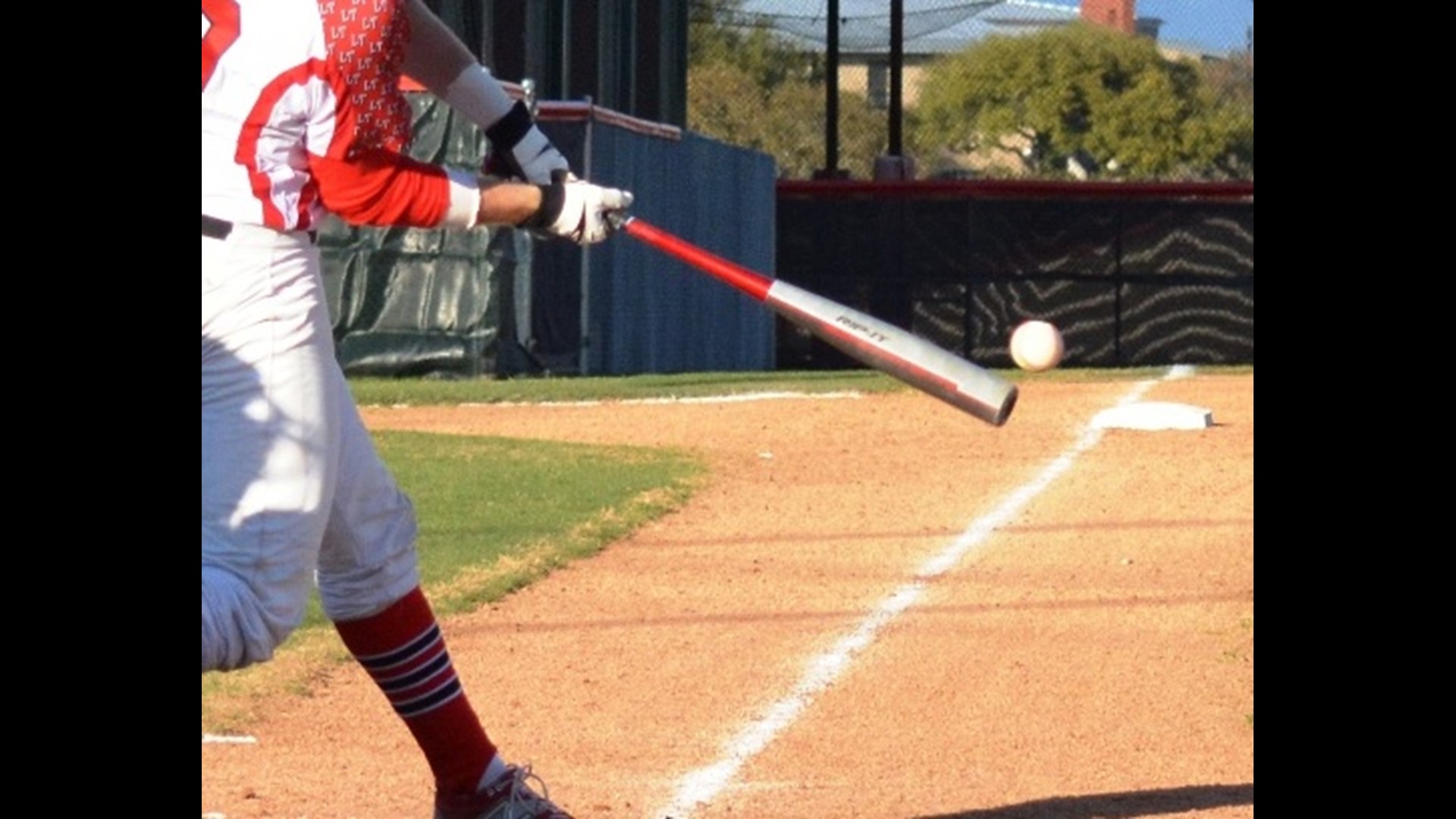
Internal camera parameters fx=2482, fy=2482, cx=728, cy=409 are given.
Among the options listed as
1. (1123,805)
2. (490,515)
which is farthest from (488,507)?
(1123,805)

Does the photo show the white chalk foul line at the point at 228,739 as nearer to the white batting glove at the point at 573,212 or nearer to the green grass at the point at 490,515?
the green grass at the point at 490,515

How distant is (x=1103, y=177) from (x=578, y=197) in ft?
76.5

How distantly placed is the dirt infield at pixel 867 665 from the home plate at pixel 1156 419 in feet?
6.54

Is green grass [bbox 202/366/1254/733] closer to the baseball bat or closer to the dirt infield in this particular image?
the dirt infield

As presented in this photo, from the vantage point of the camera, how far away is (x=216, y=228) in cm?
430

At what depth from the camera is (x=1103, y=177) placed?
27.5 metres

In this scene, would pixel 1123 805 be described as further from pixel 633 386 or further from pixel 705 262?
pixel 633 386

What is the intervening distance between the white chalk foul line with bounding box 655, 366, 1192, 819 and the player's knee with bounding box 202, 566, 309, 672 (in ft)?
4.14

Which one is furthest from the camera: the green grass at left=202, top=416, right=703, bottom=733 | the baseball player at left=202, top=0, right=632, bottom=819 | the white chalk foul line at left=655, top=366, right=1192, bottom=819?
the green grass at left=202, top=416, right=703, bottom=733

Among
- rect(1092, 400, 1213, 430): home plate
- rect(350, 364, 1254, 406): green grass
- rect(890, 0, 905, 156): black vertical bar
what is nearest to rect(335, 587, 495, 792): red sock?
rect(1092, 400, 1213, 430): home plate

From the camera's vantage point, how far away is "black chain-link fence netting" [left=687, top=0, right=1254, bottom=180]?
2609 centimetres
